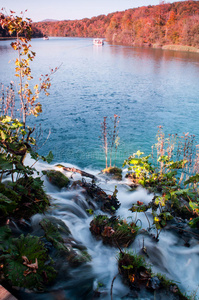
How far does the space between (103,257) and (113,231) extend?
1.33 feet

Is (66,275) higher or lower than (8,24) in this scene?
lower

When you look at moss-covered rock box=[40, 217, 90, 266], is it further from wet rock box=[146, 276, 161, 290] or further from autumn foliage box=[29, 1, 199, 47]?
autumn foliage box=[29, 1, 199, 47]

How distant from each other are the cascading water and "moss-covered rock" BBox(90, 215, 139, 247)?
9cm

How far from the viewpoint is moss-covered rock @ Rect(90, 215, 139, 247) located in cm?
356

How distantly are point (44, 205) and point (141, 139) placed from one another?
7.34 meters

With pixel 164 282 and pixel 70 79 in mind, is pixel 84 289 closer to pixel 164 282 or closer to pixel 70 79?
pixel 164 282

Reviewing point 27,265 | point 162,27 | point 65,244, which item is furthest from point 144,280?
point 162,27

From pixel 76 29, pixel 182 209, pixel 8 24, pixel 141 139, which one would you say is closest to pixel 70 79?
pixel 141 139

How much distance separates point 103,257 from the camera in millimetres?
3307

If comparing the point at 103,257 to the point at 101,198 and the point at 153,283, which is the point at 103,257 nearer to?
the point at 153,283

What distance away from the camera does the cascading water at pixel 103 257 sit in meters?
2.68

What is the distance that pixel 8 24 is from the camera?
4484 millimetres

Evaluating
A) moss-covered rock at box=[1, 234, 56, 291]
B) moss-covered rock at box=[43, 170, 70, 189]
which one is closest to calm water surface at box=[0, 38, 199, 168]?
moss-covered rock at box=[43, 170, 70, 189]

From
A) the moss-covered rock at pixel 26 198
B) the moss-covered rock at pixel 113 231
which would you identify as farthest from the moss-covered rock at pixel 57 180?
the moss-covered rock at pixel 113 231
